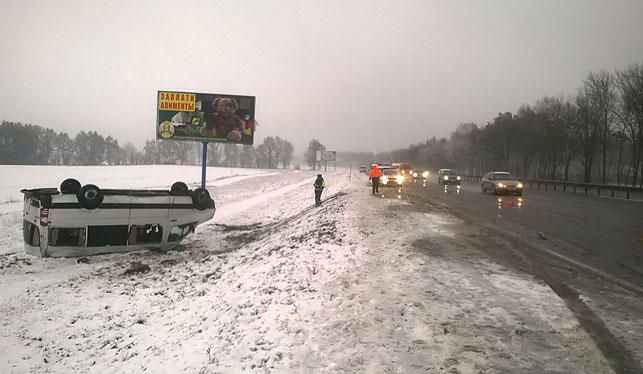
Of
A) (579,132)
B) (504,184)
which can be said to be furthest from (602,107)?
(504,184)

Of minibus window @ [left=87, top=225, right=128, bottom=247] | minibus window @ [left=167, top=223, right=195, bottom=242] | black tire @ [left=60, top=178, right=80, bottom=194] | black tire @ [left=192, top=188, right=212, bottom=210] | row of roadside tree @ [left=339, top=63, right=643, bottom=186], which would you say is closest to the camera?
black tire @ [left=60, top=178, right=80, bottom=194]

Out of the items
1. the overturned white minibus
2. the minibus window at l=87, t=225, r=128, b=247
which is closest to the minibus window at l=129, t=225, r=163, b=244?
the overturned white minibus

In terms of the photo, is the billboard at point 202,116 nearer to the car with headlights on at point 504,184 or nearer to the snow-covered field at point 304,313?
the snow-covered field at point 304,313

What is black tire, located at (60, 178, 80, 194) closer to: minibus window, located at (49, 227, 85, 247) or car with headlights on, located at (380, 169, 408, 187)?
minibus window, located at (49, 227, 85, 247)

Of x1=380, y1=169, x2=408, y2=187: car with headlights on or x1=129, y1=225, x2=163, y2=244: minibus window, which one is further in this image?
x1=380, y1=169, x2=408, y2=187: car with headlights on

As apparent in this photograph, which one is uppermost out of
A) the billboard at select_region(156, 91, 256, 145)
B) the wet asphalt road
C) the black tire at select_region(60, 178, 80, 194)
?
the billboard at select_region(156, 91, 256, 145)

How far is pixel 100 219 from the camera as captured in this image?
11.0 meters

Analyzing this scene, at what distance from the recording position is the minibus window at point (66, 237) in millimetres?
10453

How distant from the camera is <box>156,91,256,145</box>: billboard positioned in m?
23.1

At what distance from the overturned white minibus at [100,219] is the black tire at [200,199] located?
0.11 feet

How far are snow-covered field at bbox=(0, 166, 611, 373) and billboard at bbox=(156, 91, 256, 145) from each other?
1345cm

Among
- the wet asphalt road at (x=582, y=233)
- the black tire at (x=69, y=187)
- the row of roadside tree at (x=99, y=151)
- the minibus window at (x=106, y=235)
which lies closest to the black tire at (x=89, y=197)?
the black tire at (x=69, y=187)

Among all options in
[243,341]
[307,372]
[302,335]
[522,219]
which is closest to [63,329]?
[243,341]

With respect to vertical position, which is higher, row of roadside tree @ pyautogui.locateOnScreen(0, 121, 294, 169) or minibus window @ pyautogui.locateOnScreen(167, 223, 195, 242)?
row of roadside tree @ pyautogui.locateOnScreen(0, 121, 294, 169)
